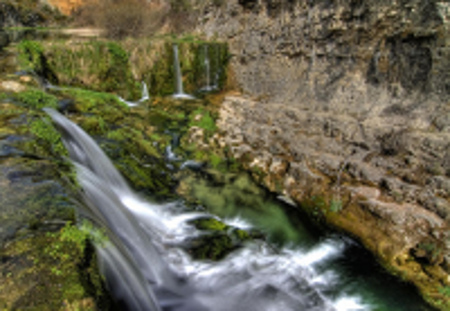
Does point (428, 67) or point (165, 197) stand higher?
point (428, 67)

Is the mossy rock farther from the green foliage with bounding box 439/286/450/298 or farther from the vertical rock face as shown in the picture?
the vertical rock face

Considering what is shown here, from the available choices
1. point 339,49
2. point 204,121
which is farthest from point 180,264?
point 339,49

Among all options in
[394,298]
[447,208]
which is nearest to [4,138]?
[394,298]

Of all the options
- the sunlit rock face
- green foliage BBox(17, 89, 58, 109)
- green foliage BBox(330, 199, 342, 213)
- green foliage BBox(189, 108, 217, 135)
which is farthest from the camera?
the sunlit rock face

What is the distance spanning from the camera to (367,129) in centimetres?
713

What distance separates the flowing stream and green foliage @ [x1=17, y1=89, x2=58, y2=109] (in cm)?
107

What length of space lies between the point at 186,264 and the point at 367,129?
218 inches

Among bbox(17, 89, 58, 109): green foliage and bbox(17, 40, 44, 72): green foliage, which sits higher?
bbox(17, 40, 44, 72): green foliage

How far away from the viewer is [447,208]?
5.27 m

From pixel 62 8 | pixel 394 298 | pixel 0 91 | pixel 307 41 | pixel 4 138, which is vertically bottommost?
pixel 394 298

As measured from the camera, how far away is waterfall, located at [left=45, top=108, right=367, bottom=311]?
3.74 metres

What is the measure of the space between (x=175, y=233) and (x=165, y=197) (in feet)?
3.93

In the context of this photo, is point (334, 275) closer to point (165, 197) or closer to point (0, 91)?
point (165, 197)

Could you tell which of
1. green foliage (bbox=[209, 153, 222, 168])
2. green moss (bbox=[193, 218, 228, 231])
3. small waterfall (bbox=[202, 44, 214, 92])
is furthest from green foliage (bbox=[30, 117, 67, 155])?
small waterfall (bbox=[202, 44, 214, 92])
